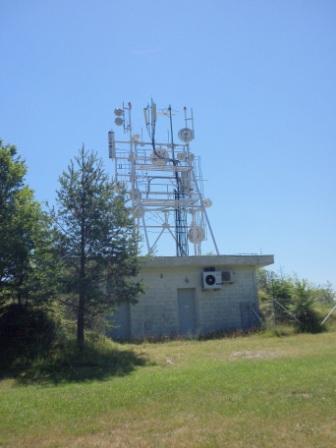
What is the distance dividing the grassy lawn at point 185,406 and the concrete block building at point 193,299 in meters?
8.52

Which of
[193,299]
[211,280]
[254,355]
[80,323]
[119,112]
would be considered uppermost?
[119,112]

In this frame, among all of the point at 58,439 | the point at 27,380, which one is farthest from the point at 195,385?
the point at 27,380

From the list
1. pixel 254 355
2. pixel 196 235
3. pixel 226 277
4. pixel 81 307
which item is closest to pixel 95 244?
pixel 81 307

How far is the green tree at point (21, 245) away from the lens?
1575cm

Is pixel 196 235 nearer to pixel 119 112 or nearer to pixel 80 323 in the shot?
pixel 119 112

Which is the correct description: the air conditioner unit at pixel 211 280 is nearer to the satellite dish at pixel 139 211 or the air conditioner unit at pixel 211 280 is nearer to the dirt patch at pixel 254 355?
the satellite dish at pixel 139 211

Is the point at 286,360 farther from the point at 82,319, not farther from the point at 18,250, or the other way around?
the point at 18,250

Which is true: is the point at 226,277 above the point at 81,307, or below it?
above

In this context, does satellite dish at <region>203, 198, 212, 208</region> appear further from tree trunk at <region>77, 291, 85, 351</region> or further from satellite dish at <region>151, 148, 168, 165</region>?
tree trunk at <region>77, 291, 85, 351</region>

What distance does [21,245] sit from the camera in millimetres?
15922

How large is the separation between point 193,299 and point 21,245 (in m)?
10.4

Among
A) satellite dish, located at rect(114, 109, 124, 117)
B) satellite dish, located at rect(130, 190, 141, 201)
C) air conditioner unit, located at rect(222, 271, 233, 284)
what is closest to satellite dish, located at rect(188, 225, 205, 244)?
satellite dish, located at rect(130, 190, 141, 201)

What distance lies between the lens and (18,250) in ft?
52.1

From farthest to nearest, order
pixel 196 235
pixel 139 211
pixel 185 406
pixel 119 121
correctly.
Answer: pixel 119 121 < pixel 196 235 < pixel 139 211 < pixel 185 406
